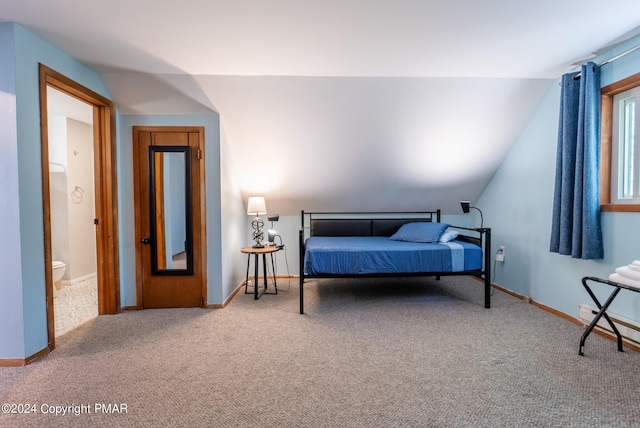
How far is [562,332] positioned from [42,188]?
4151mm

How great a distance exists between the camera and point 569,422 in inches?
57.7

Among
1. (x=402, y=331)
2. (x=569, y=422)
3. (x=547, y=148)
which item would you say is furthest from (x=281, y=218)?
(x=569, y=422)

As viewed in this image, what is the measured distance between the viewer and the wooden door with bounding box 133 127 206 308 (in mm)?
3072

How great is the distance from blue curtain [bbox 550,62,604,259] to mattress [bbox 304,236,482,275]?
79 centimetres

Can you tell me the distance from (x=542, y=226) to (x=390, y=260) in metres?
1.60

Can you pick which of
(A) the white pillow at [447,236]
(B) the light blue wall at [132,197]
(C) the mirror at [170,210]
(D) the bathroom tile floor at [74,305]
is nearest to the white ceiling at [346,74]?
(B) the light blue wall at [132,197]

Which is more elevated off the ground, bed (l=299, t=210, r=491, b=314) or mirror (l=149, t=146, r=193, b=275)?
mirror (l=149, t=146, r=193, b=275)

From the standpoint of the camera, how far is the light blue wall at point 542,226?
92.1 inches

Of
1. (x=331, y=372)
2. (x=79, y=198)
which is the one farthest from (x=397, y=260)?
(x=79, y=198)

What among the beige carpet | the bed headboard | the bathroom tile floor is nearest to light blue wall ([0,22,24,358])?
the beige carpet

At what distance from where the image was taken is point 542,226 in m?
3.11

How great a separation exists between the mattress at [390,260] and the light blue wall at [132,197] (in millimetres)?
960

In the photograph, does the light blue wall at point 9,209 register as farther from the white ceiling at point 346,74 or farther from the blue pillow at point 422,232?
the blue pillow at point 422,232

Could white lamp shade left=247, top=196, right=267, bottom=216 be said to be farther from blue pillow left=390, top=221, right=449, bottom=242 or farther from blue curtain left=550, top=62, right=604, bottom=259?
blue curtain left=550, top=62, right=604, bottom=259
